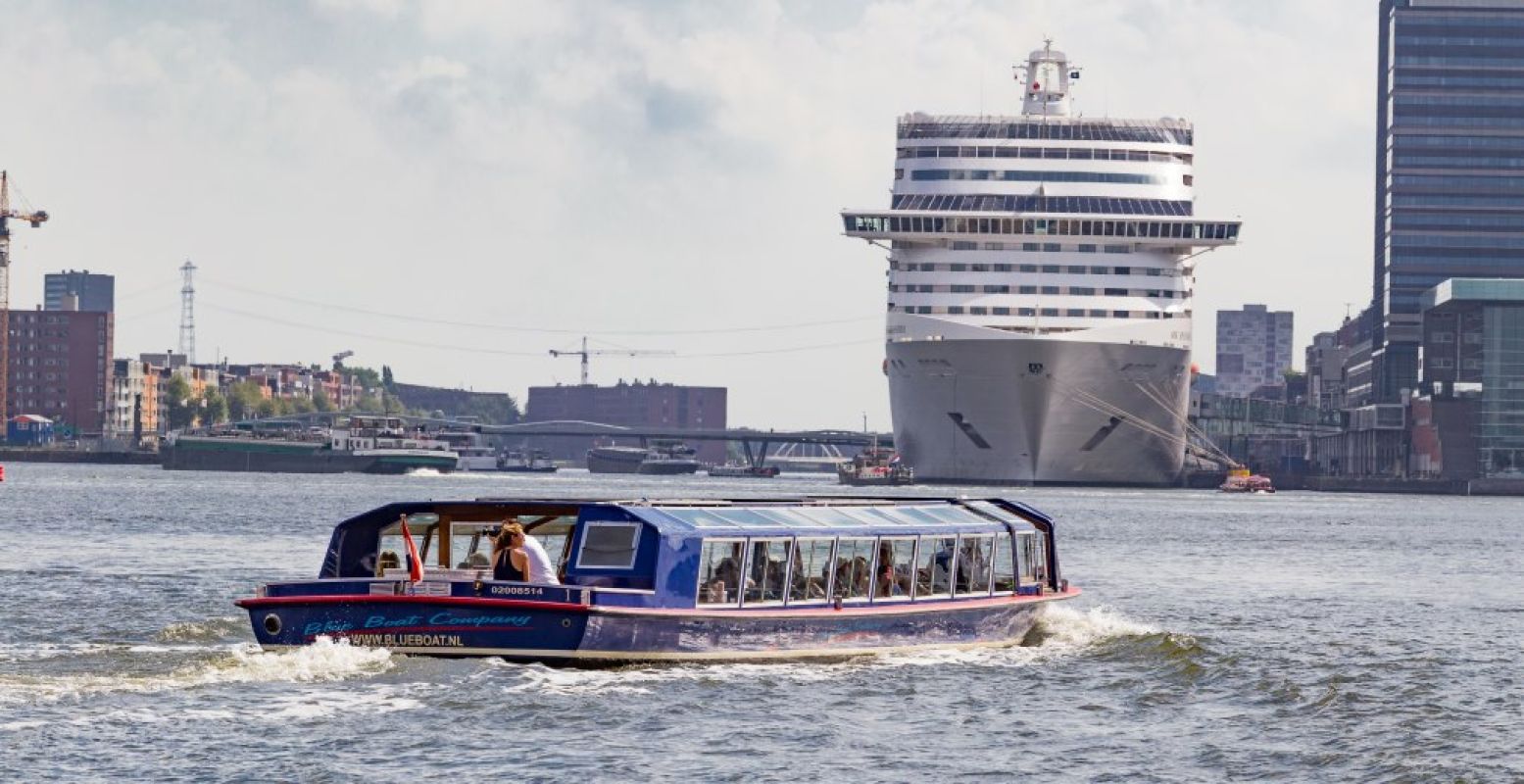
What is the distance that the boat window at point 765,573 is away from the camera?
125 ft

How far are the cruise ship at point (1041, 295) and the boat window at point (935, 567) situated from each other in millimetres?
99272

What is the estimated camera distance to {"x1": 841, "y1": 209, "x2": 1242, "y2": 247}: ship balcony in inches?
5920

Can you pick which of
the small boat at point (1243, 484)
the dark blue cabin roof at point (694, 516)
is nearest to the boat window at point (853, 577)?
the dark blue cabin roof at point (694, 516)

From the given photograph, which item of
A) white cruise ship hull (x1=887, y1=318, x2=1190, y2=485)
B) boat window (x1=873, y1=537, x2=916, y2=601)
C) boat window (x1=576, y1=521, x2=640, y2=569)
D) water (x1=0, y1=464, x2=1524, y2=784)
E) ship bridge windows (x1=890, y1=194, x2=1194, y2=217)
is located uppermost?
ship bridge windows (x1=890, y1=194, x2=1194, y2=217)

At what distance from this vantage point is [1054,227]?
151 metres

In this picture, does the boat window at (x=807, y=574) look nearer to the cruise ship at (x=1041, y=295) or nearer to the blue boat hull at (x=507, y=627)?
the blue boat hull at (x=507, y=627)

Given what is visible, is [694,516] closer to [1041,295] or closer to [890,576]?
[890,576]

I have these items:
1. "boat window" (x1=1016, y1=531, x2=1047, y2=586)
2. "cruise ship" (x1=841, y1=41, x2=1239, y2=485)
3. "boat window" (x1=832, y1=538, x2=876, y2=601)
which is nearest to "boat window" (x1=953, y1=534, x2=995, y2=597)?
"boat window" (x1=1016, y1=531, x2=1047, y2=586)

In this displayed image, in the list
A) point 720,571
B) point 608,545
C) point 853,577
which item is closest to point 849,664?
point 853,577

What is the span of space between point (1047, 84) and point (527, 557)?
14445cm

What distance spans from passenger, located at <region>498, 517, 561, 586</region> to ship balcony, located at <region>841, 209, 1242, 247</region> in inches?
4574

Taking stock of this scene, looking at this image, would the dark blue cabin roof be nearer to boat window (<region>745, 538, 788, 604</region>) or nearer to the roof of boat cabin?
the roof of boat cabin

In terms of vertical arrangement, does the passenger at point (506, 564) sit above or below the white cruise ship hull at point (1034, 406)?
below

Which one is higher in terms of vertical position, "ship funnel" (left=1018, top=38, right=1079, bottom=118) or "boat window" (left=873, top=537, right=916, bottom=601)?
"ship funnel" (left=1018, top=38, right=1079, bottom=118)
